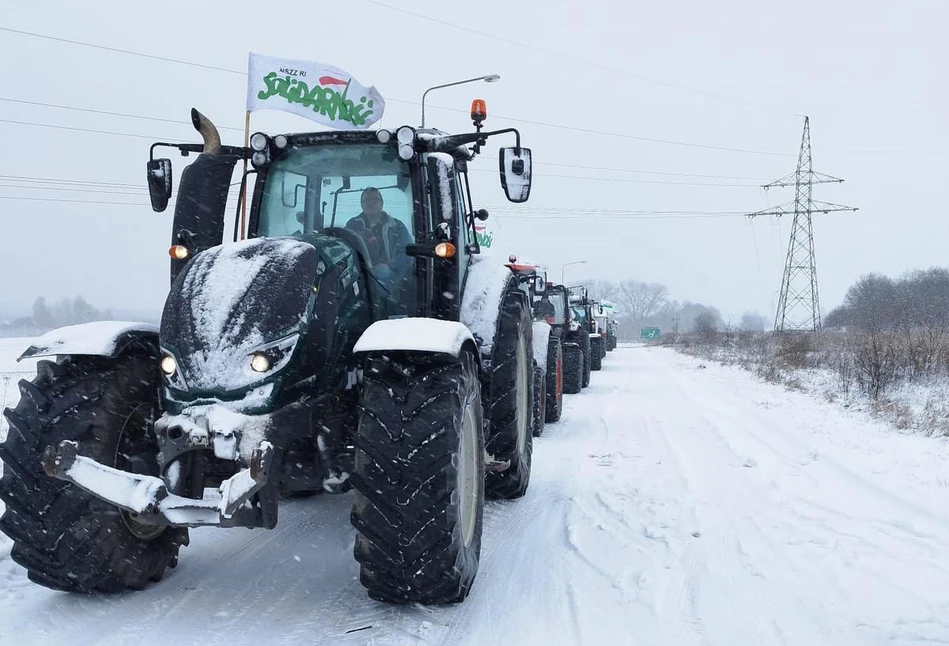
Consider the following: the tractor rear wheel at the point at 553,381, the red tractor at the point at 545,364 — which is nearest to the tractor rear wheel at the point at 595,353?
the red tractor at the point at 545,364

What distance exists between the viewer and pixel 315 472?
3.67m

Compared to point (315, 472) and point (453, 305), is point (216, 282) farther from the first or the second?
point (453, 305)

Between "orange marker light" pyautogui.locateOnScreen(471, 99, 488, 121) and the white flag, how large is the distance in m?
2.29

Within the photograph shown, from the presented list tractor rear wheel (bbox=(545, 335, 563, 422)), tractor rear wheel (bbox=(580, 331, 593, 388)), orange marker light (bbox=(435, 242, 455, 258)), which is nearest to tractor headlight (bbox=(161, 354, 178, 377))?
orange marker light (bbox=(435, 242, 455, 258))

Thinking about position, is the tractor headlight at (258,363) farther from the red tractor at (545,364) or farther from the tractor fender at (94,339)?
the red tractor at (545,364)

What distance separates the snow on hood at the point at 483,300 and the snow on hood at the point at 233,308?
1516mm

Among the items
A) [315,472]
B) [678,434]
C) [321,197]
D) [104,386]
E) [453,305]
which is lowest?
[678,434]

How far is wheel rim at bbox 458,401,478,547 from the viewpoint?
372 centimetres

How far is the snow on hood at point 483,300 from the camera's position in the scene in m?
5.09

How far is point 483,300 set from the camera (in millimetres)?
5195

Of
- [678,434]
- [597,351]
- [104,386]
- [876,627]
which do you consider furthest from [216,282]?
[597,351]

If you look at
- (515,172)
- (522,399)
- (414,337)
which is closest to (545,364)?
(522,399)

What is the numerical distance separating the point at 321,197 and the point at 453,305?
1.06 m

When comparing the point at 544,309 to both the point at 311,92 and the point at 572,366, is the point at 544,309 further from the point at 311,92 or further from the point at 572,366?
the point at 311,92
